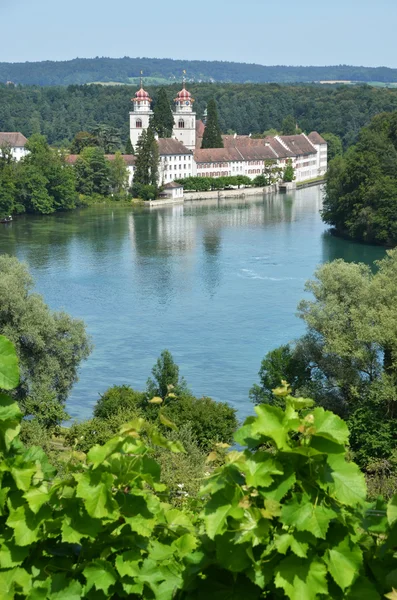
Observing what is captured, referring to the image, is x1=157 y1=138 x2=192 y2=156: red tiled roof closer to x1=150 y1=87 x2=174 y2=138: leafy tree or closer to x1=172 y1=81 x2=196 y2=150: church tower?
x1=150 y1=87 x2=174 y2=138: leafy tree

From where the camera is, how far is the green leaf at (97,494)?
291 centimetres

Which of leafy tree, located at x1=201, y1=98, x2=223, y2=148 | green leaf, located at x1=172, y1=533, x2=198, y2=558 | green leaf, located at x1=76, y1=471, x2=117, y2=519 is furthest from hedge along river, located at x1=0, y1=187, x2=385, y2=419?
leafy tree, located at x1=201, y1=98, x2=223, y2=148

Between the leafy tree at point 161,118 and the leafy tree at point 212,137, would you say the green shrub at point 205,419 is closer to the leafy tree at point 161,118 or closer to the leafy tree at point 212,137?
the leafy tree at point 161,118

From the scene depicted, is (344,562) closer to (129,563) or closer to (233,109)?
(129,563)

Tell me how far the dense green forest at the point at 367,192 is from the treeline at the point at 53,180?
12.1m

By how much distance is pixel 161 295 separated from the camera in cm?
2434

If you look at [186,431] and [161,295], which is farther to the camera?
Answer: [161,295]

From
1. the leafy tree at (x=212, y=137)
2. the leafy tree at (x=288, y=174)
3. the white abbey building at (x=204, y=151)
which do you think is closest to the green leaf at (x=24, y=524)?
the white abbey building at (x=204, y=151)

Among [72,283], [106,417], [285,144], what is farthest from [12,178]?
[106,417]

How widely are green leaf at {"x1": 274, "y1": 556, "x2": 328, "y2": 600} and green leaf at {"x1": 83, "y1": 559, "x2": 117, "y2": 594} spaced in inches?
19.6

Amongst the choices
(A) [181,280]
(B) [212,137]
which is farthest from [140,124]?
(A) [181,280]

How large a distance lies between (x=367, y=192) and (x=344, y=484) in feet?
111

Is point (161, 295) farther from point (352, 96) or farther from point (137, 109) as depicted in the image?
point (352, 96)

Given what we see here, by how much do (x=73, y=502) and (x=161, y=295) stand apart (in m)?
21.4
